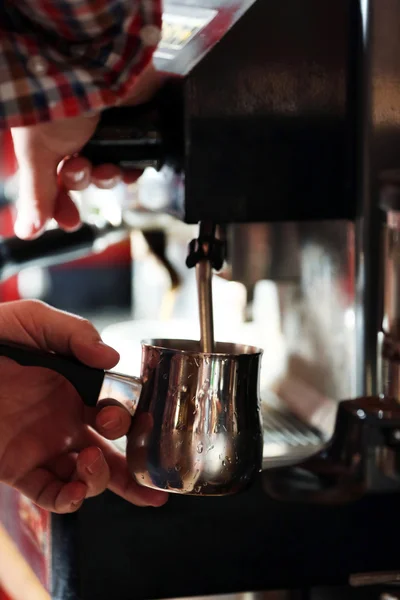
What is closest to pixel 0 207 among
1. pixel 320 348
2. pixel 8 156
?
pixel 8 156

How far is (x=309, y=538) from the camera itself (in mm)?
739

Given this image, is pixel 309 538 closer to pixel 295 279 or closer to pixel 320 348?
pixel 320 348

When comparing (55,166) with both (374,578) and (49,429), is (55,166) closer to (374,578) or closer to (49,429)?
(49,429)

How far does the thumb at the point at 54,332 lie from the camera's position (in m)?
0.69

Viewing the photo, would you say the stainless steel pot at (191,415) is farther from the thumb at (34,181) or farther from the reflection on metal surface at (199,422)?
the thumb at (34,181)

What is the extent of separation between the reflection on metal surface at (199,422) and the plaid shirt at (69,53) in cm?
19

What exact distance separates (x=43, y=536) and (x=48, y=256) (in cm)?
38

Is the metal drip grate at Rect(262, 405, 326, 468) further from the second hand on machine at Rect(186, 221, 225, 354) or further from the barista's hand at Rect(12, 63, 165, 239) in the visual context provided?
the barista's hand at Rect(12, 63, 165, 239)

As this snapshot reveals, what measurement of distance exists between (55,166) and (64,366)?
0.21 metres

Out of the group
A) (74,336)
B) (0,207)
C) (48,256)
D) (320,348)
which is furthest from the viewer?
(0,207)

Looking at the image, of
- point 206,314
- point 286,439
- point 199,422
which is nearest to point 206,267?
point 206,314

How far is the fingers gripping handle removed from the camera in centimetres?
62

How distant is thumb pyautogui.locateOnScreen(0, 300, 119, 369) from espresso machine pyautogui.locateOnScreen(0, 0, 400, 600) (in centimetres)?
12

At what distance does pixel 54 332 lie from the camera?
2.36 feet
